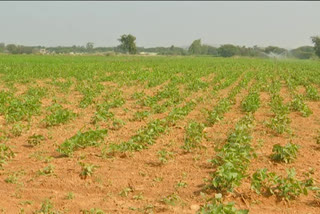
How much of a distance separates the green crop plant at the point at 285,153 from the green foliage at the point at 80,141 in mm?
3427

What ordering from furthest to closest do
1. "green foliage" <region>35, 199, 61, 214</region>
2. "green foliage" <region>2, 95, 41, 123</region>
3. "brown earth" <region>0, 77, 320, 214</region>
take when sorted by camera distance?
1. "green foliage" <region>2, 95, 41, 123</region>
2. "brown earth" <region>0, 77, 320, 214</region>
3. "green foliage" <region>35, 199, 61, 214</region>

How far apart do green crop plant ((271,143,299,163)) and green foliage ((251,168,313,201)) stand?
4.26 feet

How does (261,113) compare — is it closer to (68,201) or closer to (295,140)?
(295,140)

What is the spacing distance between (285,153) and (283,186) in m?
1.63

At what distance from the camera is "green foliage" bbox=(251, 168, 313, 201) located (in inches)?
200

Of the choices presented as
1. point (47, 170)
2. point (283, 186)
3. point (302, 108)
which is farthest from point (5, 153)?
point (302, 108)

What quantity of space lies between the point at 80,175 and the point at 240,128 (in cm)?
351

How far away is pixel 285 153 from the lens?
261 inches

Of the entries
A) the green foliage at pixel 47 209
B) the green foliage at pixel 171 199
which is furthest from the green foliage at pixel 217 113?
the green foliage at pixel 47 209

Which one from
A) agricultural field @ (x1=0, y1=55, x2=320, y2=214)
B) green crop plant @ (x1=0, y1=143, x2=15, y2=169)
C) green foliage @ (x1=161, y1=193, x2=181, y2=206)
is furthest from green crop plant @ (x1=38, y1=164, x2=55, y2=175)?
green foliage @ (x1=161, y1=193, x2=181, y2=206)

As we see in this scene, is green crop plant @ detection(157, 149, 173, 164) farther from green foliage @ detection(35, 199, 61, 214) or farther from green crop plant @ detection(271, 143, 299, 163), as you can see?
green foliage @ detection(35, 199, 61, 214)

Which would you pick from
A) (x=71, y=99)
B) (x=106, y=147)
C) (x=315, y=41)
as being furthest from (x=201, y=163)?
(x=315, y=41)

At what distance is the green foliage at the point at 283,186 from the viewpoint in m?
5.08

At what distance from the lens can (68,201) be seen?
16.5ft
